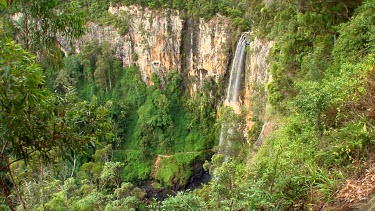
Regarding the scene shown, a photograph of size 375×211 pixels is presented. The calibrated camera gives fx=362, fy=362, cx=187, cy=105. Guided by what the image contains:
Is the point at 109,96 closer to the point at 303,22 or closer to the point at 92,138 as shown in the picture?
the point at 303,22

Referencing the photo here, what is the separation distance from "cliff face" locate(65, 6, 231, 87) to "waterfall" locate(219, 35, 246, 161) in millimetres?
2300

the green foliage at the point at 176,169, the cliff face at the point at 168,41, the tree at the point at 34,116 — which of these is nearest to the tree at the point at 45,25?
the tree at the point at 34,116

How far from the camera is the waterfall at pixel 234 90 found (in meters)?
16.6

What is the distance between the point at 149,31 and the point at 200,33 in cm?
435

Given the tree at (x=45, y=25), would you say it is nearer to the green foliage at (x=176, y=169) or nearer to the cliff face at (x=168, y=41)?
the cliff face at (x=168, y=41)

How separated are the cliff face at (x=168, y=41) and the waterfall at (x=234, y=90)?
2300mm

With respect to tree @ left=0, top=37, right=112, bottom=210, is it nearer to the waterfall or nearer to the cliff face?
the waterfall

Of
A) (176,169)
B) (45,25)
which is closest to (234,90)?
(176,169)

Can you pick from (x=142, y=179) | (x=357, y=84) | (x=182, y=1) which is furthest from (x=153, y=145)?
(x=357, y=84)

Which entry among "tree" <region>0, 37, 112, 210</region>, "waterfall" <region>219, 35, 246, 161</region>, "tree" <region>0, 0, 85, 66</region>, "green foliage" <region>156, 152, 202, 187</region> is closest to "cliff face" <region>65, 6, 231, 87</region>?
"waterfall" <region>219, 35, 246, 161</region>

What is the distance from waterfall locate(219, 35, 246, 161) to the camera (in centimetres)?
1656

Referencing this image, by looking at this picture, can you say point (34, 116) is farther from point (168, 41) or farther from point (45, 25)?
point (168, 41)

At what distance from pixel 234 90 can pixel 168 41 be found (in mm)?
7415

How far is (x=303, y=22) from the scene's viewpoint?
9.17m
